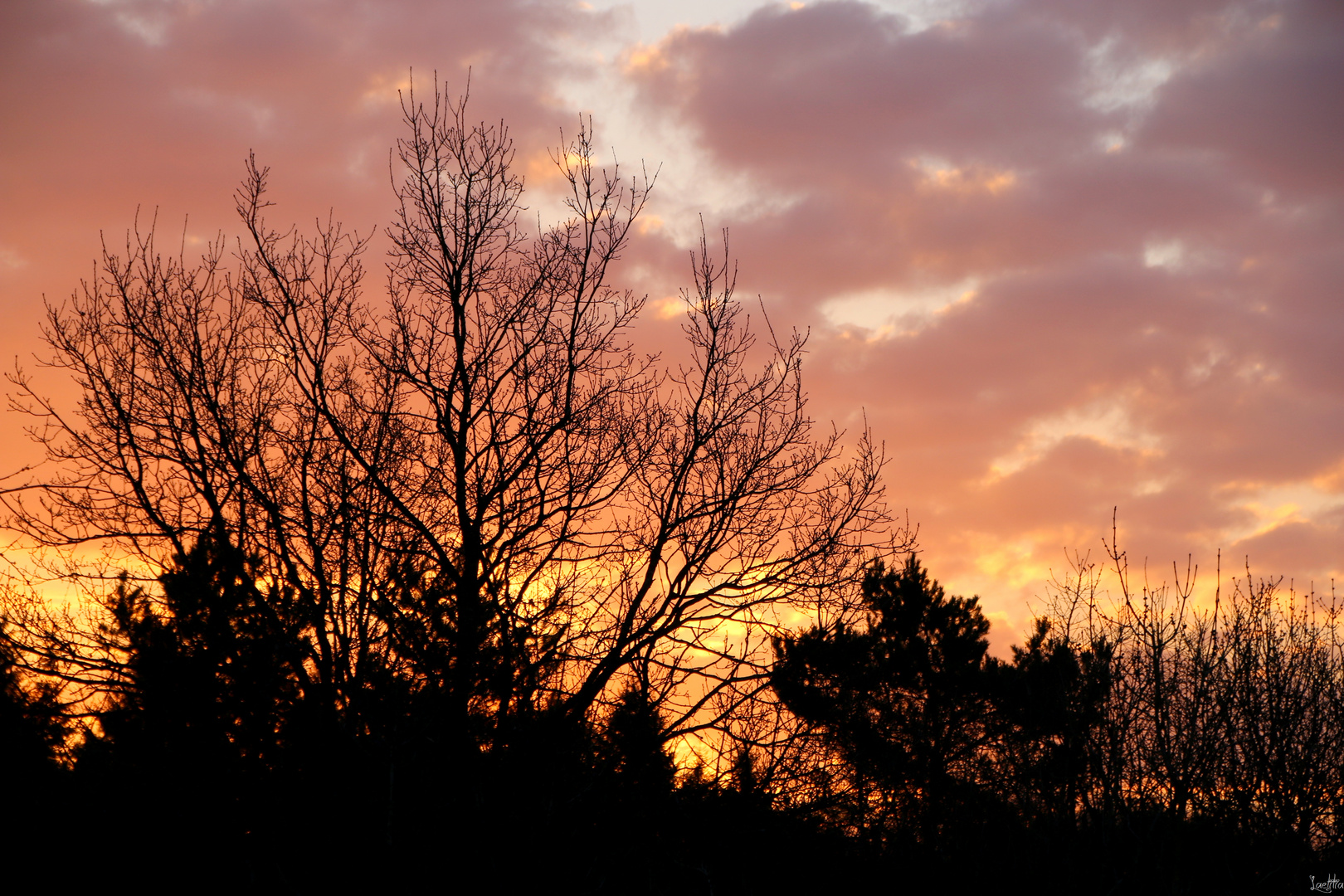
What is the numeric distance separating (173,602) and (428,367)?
3802mm

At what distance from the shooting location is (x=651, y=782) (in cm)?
842

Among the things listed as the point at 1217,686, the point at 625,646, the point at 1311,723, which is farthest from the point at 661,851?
the point at 1311,723

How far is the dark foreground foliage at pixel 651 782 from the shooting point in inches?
215

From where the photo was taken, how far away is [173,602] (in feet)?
27.9

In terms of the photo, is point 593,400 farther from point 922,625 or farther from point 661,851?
point 922,625

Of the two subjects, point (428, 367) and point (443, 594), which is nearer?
point (443, 594)

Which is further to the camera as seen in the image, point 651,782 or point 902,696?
point 902,696

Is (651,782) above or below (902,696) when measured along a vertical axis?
below

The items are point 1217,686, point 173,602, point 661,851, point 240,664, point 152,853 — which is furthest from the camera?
point 1217,686

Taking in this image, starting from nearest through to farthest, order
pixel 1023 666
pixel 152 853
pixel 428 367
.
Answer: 1. pixel 152 853
2. pixel 428 367
3. pixel 1023 666

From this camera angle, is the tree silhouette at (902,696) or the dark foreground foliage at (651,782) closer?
the dark foreground foliage at (651,782)

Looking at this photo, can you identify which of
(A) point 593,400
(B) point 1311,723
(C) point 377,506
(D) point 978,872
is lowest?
(D) point 978,872

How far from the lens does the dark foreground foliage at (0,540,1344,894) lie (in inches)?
215

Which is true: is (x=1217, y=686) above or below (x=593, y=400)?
below
